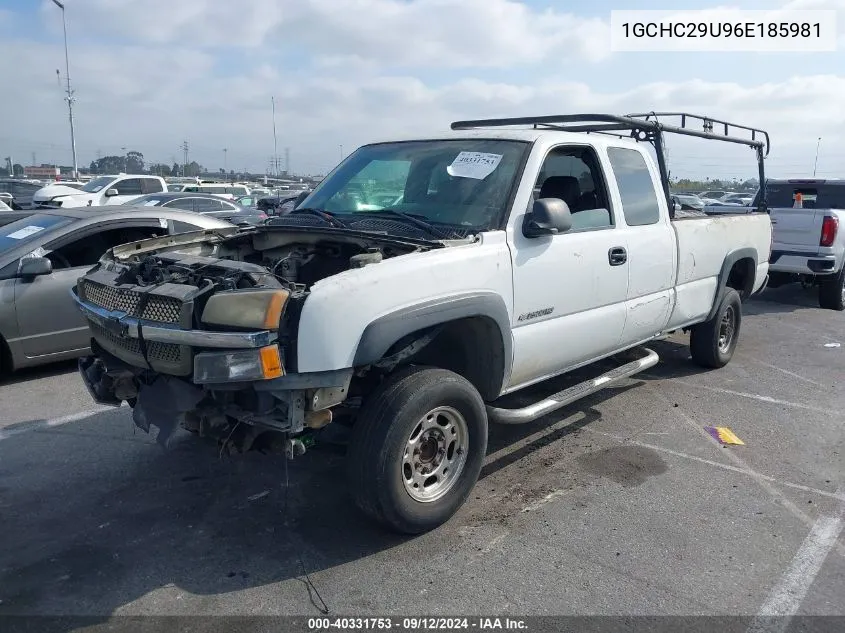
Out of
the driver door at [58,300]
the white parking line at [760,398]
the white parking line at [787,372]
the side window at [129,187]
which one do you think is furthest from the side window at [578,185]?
the side window at [129,187]

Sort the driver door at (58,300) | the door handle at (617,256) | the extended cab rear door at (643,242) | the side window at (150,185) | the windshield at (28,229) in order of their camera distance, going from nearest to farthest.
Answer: the door handle at (617,256) < the extended cab rear door at (643,242) < the driver door at (58,300) < the windshield at (28,229) < the side window at (150,185)

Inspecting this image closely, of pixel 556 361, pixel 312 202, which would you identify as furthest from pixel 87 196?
pixel 556 361

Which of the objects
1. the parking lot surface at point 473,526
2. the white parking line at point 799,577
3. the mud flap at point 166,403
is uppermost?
the mud flap at point 166,403

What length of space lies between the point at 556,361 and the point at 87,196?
64.5 feet

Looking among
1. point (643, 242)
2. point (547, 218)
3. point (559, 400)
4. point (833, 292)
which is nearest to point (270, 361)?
point (547, 218)

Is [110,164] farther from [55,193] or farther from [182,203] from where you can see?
Result: [182,203]

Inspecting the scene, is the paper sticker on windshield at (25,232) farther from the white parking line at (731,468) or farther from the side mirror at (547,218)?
the white parking line at (731,468)

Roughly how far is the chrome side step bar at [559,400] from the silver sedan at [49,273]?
13.9ft

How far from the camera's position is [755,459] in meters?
4.76

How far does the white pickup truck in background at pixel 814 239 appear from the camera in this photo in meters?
10.1

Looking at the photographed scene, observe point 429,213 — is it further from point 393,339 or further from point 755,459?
point 755,459

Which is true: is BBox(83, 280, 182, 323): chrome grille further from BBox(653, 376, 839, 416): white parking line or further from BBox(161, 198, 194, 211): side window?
BBox(161, 198, 194, 211): side window

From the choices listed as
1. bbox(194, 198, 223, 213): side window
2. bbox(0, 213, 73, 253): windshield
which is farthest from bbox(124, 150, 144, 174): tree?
bbox(0, 213, 73, 253): windshield

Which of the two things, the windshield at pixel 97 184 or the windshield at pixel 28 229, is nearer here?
the windshield at pixel 28 229
